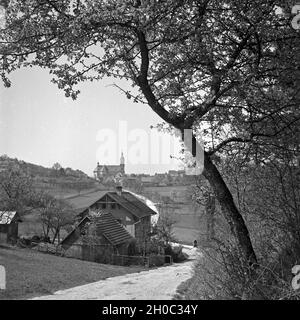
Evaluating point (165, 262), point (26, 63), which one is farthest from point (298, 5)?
point (165, 262)

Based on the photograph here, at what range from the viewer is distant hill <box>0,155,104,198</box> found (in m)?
51.9

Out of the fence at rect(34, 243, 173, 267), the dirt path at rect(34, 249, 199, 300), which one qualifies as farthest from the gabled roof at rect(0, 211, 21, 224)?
the dirt path at rect(34, 249, 199, 300)

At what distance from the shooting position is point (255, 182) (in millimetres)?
6824

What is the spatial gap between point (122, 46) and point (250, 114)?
7.97ft

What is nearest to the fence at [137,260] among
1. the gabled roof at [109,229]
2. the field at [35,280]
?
the gabled roof at [109,229]

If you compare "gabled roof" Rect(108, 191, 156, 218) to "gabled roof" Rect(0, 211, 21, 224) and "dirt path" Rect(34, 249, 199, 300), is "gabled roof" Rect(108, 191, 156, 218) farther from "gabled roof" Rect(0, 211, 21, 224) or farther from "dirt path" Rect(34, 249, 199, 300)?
"dirt path" Rect(34, 249, 199, 300)

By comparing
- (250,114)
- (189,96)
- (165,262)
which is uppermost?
(189,96)

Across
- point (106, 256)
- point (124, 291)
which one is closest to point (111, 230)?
point (106, 256)

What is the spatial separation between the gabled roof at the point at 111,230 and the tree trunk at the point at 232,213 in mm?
24061

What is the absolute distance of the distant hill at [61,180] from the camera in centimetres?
5193

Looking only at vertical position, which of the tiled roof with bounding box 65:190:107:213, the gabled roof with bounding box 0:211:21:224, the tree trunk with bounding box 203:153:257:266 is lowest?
the gabled roof with bounding box 0:211:21:224

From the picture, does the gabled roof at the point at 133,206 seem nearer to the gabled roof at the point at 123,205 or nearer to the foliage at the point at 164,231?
the gabled roof at the point at 123,205

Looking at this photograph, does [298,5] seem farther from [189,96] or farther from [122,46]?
[122,46]

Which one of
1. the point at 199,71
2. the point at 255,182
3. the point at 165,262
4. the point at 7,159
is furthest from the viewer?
the point at 7,159
